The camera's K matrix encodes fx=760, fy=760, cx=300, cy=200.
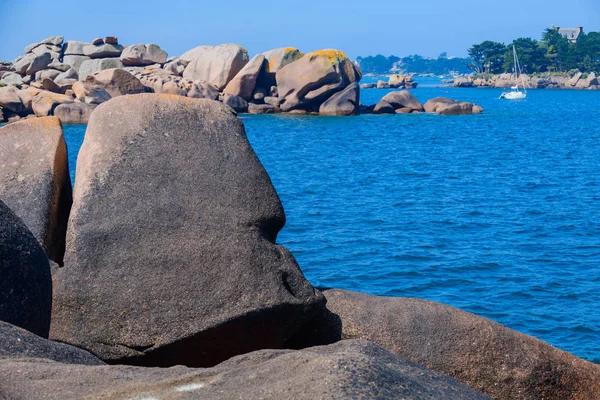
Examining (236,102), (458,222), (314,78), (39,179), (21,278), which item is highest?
(314,78)

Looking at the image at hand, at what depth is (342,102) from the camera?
56250mm

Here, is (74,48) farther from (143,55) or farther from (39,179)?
(39,179)

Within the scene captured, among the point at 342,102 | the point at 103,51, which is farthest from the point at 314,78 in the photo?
the point at 103,51

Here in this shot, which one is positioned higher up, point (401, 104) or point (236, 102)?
point (236, 102)

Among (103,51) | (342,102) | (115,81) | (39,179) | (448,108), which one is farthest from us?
(103,51)

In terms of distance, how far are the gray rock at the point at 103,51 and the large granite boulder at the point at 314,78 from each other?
730 inches

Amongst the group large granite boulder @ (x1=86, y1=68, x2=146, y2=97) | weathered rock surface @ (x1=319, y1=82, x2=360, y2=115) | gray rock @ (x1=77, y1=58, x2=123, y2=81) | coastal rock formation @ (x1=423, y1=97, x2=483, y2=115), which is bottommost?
coastal rock formation @ (x1=423, y1=97, x2=483, y2=115)

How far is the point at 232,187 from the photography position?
7.11 m

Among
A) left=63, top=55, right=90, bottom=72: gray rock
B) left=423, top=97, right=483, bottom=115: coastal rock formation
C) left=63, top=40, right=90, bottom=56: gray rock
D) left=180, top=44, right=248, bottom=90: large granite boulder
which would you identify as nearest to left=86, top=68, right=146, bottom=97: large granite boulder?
left=180, top=44, right=248, bottom=90: large granite boulder

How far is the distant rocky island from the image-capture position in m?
50.0

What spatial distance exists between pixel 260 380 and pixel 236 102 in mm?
54649

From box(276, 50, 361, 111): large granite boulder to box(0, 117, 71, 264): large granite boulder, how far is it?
152 feet

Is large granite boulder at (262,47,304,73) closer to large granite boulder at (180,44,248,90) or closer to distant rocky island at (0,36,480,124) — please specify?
distant rocky island at (0,36,480,124)

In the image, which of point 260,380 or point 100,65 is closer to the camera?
point 260,380
